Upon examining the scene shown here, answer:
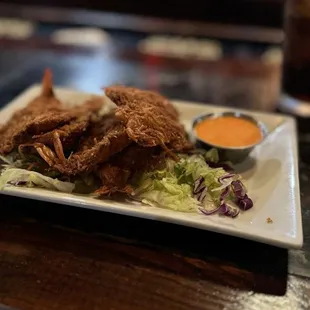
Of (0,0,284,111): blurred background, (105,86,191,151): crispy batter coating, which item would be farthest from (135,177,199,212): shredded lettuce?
(0,0,284,111): blurred background

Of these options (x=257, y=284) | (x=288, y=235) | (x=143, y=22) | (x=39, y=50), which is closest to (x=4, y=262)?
(x=257, y=284)

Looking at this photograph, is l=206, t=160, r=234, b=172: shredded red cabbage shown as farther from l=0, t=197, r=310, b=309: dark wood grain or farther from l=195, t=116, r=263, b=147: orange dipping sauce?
l=0, t=197, r=310, b=309: dark wood grain

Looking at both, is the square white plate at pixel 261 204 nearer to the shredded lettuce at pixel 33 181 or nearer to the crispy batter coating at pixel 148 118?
the shredded lettuce at pixel 33 181

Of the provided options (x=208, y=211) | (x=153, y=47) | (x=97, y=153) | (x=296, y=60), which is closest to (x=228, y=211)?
(x=208, y=211)

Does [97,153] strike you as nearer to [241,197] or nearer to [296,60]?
[241,197]

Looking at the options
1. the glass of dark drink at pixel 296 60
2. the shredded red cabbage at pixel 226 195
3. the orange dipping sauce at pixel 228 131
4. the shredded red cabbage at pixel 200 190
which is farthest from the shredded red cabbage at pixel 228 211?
the glass of dark drink at pixel 296 60
